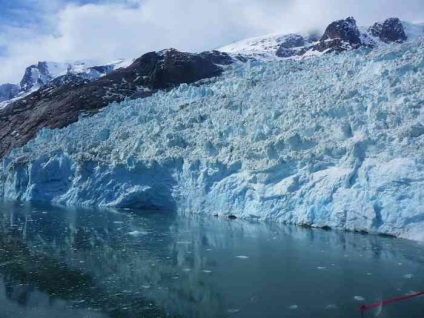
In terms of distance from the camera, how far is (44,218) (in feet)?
51.9

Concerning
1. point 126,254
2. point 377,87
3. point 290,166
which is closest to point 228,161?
point 290,166

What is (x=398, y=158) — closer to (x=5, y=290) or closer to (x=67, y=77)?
(x=5, y=290)

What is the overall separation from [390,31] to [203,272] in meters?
46.9

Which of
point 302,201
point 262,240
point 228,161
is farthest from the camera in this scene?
point 228,161

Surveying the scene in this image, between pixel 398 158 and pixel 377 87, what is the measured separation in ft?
9.80

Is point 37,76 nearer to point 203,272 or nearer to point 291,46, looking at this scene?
point 291,46

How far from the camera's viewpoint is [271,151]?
570 inches

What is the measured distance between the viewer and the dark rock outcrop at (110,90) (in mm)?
33812

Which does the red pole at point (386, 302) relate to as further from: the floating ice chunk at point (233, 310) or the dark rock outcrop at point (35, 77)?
the dark rock outcrop at point (35, 77)

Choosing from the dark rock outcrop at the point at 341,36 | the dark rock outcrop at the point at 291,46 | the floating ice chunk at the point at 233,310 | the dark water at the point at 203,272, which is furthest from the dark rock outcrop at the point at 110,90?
the floating ice chunk at the point at 233,310

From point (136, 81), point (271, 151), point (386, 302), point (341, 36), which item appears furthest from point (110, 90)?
point (386, 302)

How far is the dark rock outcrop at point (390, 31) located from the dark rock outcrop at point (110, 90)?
746 inches

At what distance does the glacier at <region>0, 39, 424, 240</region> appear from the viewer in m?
11.8

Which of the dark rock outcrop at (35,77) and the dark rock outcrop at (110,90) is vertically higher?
the dark rock outcrop at (35,77)
